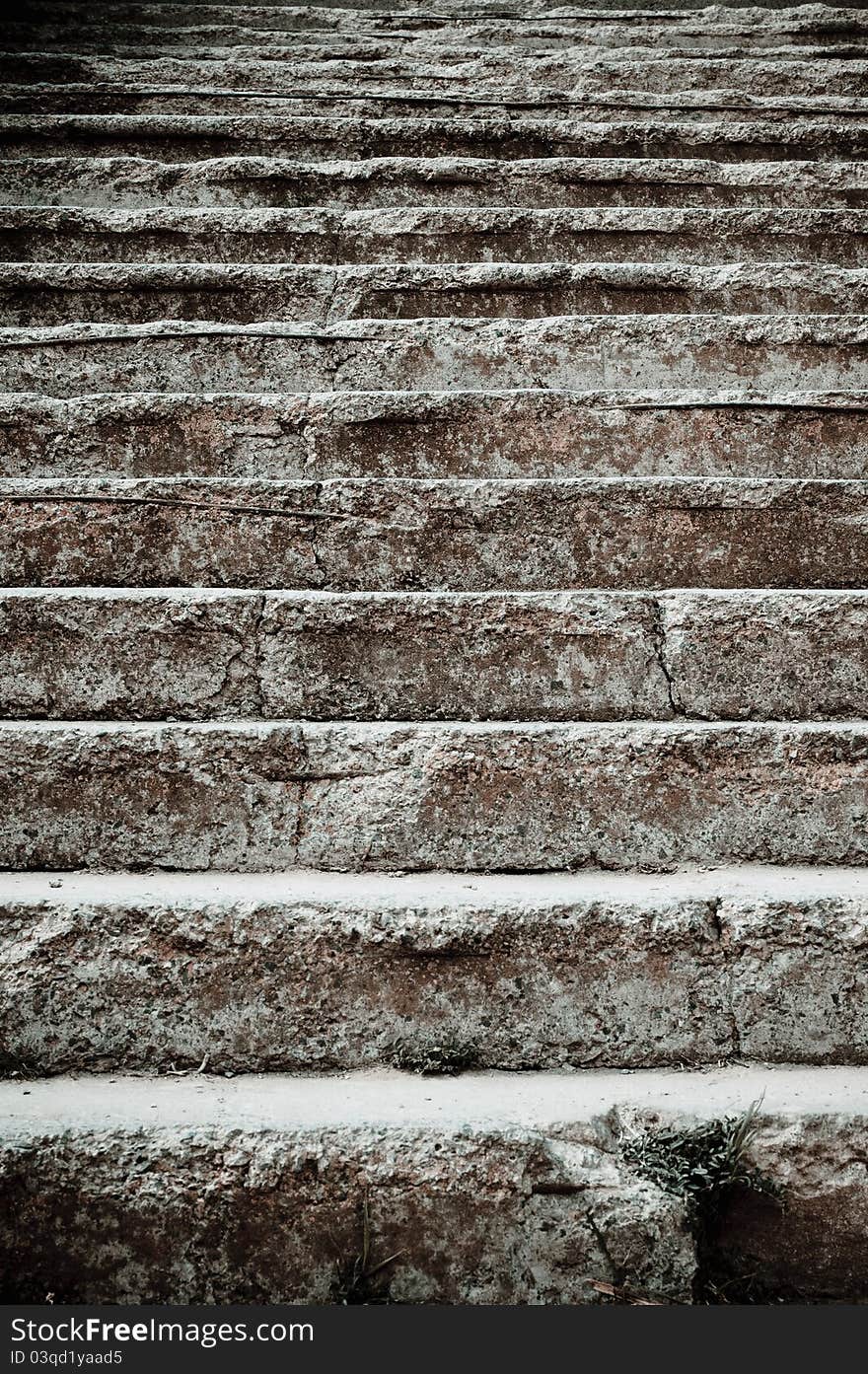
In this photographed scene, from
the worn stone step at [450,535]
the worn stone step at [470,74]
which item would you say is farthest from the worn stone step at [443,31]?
the worn stone step at [450,535]

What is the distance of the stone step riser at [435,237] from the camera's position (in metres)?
3.45

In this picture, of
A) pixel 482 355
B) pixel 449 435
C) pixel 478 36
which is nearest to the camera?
pixel 449 435

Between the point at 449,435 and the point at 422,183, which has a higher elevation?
the point at 422,183

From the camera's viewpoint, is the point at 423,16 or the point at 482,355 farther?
the point at 423,16

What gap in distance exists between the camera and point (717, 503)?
2.34m

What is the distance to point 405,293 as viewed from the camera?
3170 millimetres

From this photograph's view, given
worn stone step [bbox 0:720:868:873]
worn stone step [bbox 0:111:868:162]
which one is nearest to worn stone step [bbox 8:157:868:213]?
worn stone step [bbox 0:111:868:162]

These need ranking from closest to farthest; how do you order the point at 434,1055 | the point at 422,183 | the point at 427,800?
the point at 434,1055, the point at 427,800, the point at 422,183

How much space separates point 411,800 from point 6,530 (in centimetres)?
121

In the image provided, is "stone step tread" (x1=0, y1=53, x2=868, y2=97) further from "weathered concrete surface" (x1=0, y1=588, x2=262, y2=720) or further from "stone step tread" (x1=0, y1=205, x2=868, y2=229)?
"weathered concrete surface" (x1=0, y1=588, x2=262, y2=720)

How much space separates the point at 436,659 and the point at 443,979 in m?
0.70

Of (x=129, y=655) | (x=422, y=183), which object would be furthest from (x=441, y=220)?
(x=129, y=655)

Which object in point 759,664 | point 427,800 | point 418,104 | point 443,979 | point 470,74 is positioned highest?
point 470,74

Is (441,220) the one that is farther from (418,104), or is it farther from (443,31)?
(443,31)
